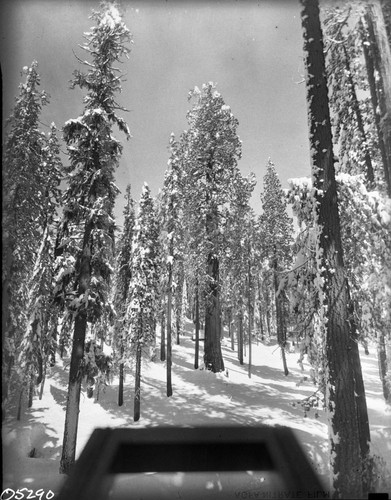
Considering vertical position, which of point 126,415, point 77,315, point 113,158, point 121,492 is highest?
point 113,158

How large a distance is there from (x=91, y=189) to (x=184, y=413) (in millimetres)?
12283

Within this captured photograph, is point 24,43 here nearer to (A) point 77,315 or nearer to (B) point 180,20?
(B) point 180,20

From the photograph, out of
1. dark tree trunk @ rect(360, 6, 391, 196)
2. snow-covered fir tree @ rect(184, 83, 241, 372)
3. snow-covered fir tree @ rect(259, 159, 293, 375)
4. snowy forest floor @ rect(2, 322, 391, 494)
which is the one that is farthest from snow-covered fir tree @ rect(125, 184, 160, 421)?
dark tree trunk @ rect(360, 6, 391, 196)

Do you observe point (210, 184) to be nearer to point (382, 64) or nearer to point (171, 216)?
point (171, 216)

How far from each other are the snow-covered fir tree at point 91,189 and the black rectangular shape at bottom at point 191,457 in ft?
9.88

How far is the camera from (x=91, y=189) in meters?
9.89

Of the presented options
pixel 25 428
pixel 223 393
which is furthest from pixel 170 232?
pixel 25 428

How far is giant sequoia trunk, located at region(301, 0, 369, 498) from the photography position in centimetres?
441

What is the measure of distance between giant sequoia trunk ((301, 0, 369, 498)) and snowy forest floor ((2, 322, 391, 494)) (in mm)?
909

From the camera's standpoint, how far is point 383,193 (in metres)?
8.03

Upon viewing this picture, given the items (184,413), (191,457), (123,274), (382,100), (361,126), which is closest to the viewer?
(382,100)

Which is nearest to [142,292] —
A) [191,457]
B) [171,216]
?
[171,216]

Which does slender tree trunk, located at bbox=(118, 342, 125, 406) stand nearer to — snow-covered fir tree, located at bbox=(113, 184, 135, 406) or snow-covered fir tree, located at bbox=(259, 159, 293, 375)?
snow-covered fir tree, located at bbox=(113, 184, 135, 406)

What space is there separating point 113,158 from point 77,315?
546cm
